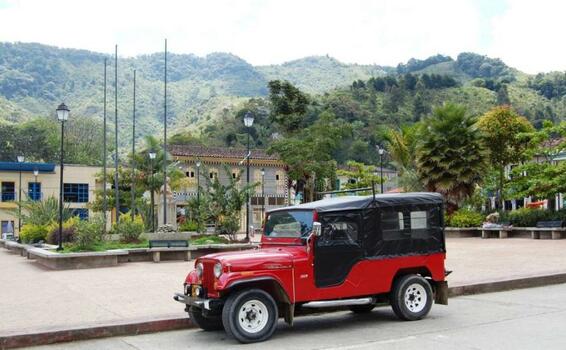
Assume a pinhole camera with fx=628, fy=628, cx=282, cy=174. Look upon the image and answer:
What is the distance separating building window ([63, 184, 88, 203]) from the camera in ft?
196

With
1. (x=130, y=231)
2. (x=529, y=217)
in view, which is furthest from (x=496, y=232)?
(x=130, y=231)

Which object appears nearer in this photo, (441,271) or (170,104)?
(441,271)

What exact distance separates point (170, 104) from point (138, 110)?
13.8 meters

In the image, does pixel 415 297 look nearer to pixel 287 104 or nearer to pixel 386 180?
pixel 287 104

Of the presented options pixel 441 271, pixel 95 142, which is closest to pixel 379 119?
Result: pixel 95 142

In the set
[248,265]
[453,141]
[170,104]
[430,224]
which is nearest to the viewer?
[248,265]

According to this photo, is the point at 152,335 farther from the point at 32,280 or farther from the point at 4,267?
the point at 4,267

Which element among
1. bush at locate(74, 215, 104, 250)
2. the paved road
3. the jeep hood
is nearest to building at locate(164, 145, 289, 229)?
bush at locate(74, 215, 104, 250)

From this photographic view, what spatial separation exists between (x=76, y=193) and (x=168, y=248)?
136 feet

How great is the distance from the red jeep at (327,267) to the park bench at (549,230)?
20814 millimetres

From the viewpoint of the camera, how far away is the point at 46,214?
3077 cm

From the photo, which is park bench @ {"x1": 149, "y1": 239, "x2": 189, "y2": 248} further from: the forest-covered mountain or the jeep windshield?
the forest-covered mountain

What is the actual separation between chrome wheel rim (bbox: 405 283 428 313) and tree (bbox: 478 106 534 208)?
2796 cm

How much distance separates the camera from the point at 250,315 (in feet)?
27.6
